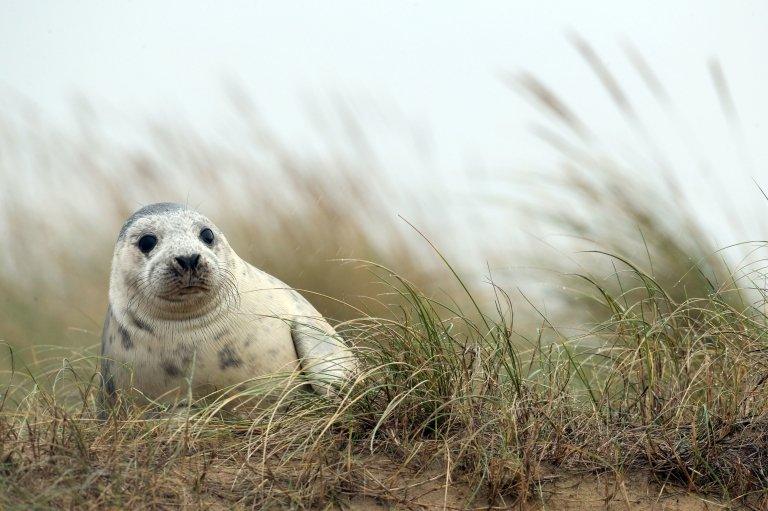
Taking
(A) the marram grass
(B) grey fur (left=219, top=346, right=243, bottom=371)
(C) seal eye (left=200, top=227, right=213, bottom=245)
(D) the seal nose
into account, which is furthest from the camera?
(C) seal eye (left=200, top=227, right=213, bottom=245)

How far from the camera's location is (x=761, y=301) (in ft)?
14.6

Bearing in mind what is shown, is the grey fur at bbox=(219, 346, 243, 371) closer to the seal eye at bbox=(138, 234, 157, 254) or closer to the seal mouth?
the seal mouth

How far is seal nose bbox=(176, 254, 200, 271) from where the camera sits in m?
3.94

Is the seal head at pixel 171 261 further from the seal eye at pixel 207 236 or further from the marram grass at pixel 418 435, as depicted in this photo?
the marram grass at pixel 418 435

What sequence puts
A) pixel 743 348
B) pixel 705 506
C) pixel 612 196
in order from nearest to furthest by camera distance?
pixel 705 506
pixel 743 348
pixel 612 196

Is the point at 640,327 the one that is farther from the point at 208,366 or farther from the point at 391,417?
the point at 208,366

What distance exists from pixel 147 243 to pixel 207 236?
221 mm

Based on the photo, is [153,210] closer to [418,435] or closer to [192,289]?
[192,289]

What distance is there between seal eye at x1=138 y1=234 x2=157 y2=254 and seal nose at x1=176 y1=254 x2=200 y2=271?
0.25 meters

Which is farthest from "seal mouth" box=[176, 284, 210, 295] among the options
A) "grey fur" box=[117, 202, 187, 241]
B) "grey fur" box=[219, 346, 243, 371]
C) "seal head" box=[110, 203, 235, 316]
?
"grey fur" box=[117, 202, 187, 241]

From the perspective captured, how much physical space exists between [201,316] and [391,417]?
33.6 inches

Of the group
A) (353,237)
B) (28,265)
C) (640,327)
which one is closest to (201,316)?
(640,327)

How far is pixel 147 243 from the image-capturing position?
417 cm

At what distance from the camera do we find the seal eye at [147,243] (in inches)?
164
